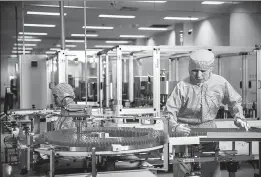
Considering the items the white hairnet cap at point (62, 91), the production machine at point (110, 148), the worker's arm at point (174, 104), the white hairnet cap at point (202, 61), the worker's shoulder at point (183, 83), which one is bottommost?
the production machine at point (110, 148)

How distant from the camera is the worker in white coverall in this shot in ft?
8.45

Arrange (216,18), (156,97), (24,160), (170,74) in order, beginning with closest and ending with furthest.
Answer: (24,160) → (156,97) → (170,74) → (216,18)

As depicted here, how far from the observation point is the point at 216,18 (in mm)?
7758

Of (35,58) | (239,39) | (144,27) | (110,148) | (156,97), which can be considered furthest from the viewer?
(144,27)

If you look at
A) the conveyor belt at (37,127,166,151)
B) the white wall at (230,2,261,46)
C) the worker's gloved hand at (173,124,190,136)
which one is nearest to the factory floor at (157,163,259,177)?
the worker's gloved hand at (173,124,190,136)

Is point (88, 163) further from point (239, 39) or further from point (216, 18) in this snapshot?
point (216, 18)

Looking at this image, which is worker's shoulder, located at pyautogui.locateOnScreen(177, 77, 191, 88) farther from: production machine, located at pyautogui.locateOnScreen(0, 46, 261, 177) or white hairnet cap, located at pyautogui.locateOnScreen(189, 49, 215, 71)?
production machine, located at pyautogui.locateOnScreen(0, 46, 261, 177)

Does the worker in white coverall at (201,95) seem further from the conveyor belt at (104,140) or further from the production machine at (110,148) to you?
the conveyor belt at (104,140)

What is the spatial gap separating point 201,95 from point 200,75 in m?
0.18

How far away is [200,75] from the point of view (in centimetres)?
259

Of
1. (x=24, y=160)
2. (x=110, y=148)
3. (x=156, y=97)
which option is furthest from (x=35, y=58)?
(x=110, y=148)

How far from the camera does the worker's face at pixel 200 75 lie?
2.59 meters

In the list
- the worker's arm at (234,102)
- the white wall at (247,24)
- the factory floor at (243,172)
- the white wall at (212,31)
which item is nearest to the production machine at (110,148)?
the worker's arm at (234,102)

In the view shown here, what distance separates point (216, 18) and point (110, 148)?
686 centimetres
